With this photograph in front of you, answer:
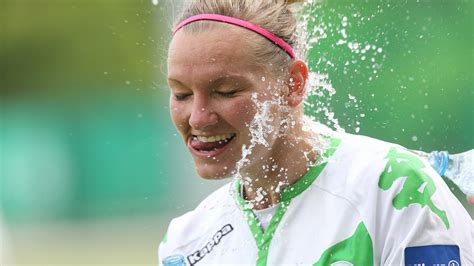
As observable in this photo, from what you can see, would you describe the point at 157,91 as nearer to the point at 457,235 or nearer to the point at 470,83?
the point at 470,83

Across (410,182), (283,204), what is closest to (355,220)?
(410,182)

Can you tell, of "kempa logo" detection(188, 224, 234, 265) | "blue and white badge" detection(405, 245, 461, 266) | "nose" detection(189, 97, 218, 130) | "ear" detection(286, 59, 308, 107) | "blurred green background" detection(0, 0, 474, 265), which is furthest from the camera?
"blurred green background" detection(0, 0, 474, 265)

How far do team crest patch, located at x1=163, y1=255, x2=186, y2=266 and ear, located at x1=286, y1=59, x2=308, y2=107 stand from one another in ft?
2.51

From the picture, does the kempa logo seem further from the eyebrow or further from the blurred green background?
the blurred green background

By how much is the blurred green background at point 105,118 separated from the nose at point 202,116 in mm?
4413

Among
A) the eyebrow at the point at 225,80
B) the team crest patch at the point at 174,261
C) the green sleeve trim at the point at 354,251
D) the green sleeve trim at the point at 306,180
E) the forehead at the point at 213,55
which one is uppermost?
the forehead at the point at 213,55

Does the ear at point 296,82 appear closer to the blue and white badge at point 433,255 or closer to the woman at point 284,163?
the woman at point 284,163

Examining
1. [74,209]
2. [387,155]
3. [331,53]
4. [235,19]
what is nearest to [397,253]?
[387,155]

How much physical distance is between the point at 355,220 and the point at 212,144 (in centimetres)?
53

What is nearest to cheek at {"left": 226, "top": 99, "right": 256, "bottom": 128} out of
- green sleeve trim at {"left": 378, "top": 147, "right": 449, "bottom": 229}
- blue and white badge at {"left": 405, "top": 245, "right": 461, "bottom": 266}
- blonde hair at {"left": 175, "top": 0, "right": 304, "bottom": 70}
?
blonde hair at {"left": 175, "top": 0, "right": 304, "bottom": 70}

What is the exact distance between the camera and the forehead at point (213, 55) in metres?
2.46

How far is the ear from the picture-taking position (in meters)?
2.61

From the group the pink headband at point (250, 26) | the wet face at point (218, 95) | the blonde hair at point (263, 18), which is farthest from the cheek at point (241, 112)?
the pink headband at point (250, 26)

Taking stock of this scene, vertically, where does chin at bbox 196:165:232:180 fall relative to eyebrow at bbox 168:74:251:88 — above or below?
below
